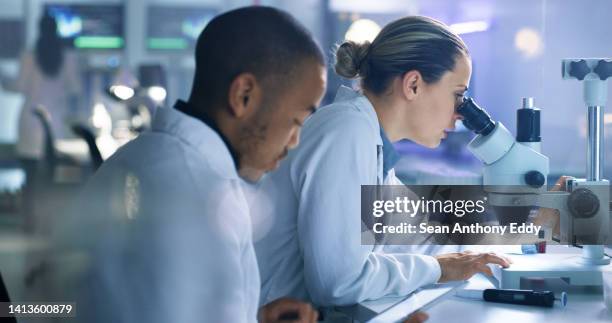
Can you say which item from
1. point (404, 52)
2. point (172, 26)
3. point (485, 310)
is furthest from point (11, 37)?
point (485, 310)

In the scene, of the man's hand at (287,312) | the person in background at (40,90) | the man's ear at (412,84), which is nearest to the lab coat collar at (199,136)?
the man's hand at (287,312)

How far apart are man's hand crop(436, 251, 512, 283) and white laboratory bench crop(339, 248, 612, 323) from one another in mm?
46

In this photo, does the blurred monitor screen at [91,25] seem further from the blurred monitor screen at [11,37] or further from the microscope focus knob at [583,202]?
the microscope focus knob at [583,202]

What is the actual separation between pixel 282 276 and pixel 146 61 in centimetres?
416

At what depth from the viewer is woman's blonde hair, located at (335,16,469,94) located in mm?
1466

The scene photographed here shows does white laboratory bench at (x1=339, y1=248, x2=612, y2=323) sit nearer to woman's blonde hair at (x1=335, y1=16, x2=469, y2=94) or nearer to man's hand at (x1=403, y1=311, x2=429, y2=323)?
man's hand at (x1=403, y1=311, x2=429, y2=323)

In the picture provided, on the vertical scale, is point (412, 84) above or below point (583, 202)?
above

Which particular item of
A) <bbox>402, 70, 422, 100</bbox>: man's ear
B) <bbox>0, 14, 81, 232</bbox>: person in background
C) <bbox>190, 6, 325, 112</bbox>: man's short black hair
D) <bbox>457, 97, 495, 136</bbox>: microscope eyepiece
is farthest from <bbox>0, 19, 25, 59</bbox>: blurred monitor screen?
<bbox>190, 6, 325, 112</bbox>: man's short black hair

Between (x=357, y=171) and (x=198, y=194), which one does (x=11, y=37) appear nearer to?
(x=357, y=171)

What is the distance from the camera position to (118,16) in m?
5.41

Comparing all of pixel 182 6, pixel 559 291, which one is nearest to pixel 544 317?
pixel 559 291

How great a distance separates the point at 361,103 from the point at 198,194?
639 millimetres

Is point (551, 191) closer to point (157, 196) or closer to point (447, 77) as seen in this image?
point (447, 77)

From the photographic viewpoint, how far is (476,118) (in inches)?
55.7
